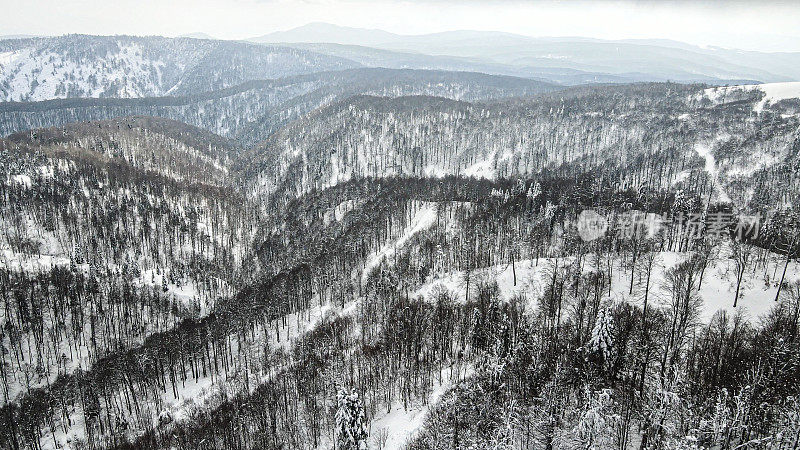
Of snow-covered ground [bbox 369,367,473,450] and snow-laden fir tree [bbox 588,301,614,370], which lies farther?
snow-covered ground [bbox 369,367,473,450]

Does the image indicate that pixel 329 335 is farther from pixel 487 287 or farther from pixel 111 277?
pixel 111 277

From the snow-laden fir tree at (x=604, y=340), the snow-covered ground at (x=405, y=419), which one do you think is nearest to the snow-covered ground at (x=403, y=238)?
the snow-covered ground at (x=405, y=419)

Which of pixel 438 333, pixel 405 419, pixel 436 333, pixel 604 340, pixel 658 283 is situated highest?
pixel 604 340

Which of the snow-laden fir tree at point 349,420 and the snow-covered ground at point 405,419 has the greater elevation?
the snow-laden fir tree at point 349,420

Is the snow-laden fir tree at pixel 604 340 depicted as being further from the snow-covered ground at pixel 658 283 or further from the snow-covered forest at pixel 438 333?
the snow-covered ground at pixel 658 283

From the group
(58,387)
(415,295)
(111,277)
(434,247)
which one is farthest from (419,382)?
(111,277)

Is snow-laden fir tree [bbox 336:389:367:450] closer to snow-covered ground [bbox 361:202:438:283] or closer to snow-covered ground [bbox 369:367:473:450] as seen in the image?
snow-covered ground [bbox 369:367:473:450]

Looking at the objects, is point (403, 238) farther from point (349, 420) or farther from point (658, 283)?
point (349, 420)

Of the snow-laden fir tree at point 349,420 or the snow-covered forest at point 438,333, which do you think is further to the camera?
the snow-laden fir tree at point 349,420

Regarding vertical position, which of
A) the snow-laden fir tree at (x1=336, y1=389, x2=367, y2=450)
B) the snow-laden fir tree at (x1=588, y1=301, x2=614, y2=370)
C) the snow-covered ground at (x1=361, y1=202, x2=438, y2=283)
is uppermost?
the snow-laden fir tree at (x1=588, y1=301, x2=614, y2=370)

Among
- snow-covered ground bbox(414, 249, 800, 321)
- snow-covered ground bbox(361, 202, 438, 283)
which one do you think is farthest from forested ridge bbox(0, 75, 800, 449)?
snow-covered ground bbox(361, 202, 438, 283)

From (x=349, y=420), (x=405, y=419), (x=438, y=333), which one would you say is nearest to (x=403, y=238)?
(x=438, y=333)
